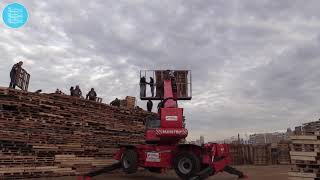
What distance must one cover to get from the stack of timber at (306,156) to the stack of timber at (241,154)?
20500 mm

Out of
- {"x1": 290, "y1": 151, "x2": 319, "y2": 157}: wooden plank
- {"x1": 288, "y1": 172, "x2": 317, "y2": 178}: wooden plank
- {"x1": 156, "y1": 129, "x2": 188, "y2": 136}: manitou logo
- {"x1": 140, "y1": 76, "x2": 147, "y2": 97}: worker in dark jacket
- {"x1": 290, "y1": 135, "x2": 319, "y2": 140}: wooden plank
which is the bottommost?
{"x1": 288, "y1": 172, "x2": 317, "y2": 178}: wooden plank

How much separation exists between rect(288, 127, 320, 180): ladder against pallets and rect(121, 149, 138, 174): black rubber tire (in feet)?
23.6

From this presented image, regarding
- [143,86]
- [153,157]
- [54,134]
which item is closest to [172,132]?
[153,157]

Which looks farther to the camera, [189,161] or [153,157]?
[153,157]

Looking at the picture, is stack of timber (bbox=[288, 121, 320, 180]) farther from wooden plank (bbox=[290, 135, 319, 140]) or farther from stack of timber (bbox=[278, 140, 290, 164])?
stack of timber (bbox=[278, 140, 290, 164])

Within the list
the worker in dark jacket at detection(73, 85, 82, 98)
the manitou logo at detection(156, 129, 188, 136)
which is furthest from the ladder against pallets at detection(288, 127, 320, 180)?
the worker in dark jacket at detection(73, 85, 82, 98)

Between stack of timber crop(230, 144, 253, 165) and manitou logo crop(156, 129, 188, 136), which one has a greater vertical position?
manitou logo crop(156, 129, 188, 136)

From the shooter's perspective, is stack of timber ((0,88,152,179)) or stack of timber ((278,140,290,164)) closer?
stack of timber ((0,88,152,179))

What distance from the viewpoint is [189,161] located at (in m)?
15.8

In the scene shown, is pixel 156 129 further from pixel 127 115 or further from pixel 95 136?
pixel 127 115

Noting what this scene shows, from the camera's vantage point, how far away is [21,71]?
17.8 m

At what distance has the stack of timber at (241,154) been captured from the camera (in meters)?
32.8

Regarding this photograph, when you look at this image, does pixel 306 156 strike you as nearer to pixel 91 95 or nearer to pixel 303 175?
pixel 303 175

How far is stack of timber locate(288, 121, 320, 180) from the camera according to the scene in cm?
1188
